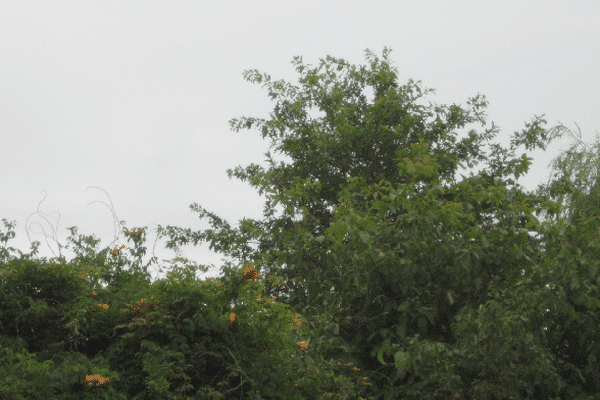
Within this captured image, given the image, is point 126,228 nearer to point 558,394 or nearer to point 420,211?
point 420,211

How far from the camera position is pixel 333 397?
3508 millimetres

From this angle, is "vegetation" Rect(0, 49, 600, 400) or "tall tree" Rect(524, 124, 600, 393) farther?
"tall tree" Rect(524, 124, 600, 393)

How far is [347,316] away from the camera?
4.44 m

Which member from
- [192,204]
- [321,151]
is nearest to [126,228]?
[321,151]

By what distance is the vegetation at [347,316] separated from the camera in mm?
3020

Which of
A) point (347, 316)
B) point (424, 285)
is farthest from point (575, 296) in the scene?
point (347, 316)

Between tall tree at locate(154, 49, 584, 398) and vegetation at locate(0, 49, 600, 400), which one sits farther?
tall tree at locate(154, 49, 584, 398)

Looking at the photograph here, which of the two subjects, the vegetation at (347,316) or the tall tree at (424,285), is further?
the tall tree at (424,285)

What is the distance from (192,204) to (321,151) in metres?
2.69

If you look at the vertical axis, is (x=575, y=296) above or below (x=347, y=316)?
below

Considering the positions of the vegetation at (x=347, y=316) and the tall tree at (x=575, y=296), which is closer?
the vegetation at (x=347, y=316)

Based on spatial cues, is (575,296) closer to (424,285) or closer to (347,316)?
(424,285)

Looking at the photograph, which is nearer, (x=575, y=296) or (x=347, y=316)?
(x=575, y=296)

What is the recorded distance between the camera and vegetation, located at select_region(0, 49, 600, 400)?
119 inches
